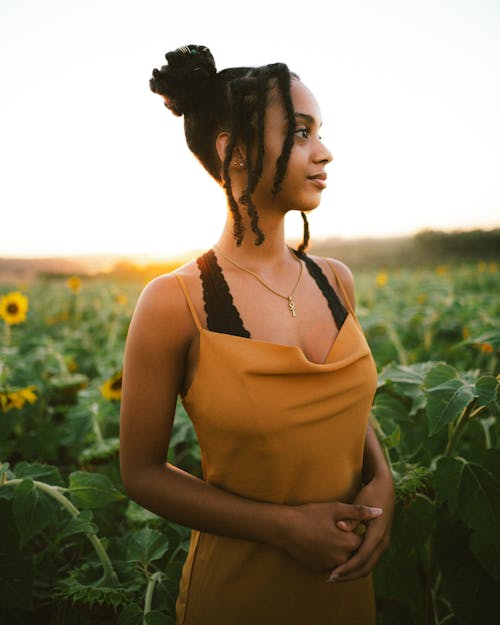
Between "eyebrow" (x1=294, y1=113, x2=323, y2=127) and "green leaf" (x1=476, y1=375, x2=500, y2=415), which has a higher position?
"eyebrow" (x1=294, y1=113, x2=323, y2=127)

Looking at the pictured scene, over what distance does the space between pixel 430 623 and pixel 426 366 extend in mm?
987

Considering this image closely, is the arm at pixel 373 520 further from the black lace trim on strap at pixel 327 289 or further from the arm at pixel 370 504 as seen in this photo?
the black lace trim on strap at pixel 327 289

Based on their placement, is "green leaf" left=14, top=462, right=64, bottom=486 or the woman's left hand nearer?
the woman's left hand

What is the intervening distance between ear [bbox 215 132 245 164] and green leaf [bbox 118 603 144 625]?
4.38 feet

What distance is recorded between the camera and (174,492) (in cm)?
123

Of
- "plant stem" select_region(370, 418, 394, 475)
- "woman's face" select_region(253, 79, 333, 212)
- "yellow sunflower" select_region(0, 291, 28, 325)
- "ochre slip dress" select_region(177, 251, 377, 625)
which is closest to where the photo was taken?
"ochre slip dress" select_region(177, 251, 377, 625)

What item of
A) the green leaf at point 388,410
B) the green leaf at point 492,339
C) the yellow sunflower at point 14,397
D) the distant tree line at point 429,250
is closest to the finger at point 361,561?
the green leaf at point 388,410

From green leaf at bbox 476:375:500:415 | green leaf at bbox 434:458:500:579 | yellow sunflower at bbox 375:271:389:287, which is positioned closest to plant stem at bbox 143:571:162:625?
green leaf at bbox 434:458:500:579

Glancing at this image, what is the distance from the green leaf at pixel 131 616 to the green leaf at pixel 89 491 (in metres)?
0.31

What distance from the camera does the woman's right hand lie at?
1166 millimetres

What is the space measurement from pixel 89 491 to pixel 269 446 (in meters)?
0.71

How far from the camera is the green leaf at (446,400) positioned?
4.63 ft

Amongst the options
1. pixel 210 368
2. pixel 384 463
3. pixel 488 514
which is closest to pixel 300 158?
pixel 210 368

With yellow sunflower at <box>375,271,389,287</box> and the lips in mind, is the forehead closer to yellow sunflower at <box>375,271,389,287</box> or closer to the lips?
the lips
